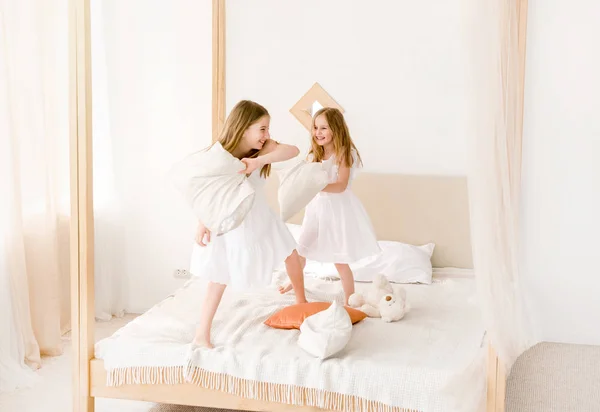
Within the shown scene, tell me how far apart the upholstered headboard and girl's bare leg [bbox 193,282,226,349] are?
41.3 inches

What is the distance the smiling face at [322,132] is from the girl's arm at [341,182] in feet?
0.42

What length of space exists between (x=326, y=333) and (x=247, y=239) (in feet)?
→ 1.64

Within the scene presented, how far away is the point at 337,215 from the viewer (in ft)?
11.6

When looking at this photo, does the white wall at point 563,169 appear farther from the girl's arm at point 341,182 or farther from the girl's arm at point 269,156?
the girl's arm at point 269,156

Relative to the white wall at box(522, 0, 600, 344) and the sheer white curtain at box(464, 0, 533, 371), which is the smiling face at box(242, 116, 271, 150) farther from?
the white wall at box(522, 0, 600, 344)

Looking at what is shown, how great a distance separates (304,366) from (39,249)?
5.07 feet

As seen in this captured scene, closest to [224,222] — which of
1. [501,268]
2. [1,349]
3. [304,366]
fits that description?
[304,366]

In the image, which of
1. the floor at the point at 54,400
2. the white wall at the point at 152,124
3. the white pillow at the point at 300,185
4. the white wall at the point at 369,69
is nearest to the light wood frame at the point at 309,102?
the white wall at the point at 369,69

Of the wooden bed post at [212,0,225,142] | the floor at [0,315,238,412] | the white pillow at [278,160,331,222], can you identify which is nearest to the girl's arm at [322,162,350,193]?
the white pillow at [278,160,331,222]

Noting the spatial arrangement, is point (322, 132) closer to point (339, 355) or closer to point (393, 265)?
point (393, 265)

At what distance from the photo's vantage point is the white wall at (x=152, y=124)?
4.22 meters

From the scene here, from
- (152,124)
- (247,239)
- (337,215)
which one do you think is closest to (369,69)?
(337,215)

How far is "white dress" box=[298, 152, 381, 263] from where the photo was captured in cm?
351

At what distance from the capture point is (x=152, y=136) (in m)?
4.30
